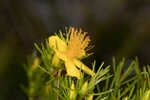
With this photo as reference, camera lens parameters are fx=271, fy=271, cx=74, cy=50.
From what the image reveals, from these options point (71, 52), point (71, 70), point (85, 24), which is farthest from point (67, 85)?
point (85, 24)

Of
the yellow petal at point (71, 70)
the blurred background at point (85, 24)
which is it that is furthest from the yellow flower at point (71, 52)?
the blurred background at point (85, 24)

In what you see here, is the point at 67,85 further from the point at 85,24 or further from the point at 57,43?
the point at 85,24

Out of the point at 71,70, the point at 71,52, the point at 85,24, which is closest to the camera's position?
the point at 71,70

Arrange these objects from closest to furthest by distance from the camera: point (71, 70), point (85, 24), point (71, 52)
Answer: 1. point (71, 70)
2. point (71, 52)
3. point (85, 24)

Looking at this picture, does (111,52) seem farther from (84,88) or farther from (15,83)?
(84,88)

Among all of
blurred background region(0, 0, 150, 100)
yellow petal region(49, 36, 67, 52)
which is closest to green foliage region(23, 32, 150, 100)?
yellow petal region(49, 36, 67, 52)

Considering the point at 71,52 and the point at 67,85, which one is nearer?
the point at 67,85

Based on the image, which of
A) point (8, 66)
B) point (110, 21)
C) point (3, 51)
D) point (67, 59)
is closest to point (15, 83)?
point (8, 66)
